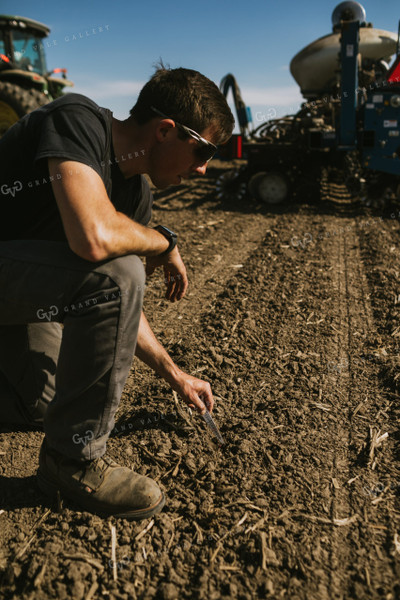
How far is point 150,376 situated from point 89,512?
3.52 ft

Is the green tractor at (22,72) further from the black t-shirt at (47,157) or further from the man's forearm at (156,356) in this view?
the man's forearm at (156,356)

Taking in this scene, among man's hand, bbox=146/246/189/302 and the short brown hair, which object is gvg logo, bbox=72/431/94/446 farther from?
the short brown hair

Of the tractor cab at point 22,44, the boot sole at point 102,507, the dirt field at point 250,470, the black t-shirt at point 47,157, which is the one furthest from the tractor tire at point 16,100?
the boot sole at point 102,507

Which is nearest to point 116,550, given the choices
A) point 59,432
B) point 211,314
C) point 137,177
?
point 59,432

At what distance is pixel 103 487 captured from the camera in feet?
6.06

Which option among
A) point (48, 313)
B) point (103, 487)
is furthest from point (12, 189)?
point (103, 487)

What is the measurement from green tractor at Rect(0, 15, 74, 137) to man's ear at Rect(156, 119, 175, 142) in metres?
7.70

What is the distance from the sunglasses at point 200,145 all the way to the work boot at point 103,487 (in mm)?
1339

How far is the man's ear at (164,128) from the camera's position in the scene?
192 centimetres

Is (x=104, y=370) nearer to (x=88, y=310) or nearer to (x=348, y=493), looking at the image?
(x=88, y=310)

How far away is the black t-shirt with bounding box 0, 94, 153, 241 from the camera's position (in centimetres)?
169

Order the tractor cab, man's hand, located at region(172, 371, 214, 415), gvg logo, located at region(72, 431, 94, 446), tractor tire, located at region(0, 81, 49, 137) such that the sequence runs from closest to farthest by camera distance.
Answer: gvg logo, located at region(72, 431, 94, 446), man's hand, located at region(172, 371, 214, 415), tractor tire, located at region(0, 81, 49, 137), the tractor cab

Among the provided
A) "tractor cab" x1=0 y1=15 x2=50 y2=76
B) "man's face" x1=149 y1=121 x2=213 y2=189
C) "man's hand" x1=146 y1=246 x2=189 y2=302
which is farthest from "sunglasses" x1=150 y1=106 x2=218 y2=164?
"tractor cab" x1=0 y1=15 x2=50 y2=76

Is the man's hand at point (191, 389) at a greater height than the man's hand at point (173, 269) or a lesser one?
lesser
